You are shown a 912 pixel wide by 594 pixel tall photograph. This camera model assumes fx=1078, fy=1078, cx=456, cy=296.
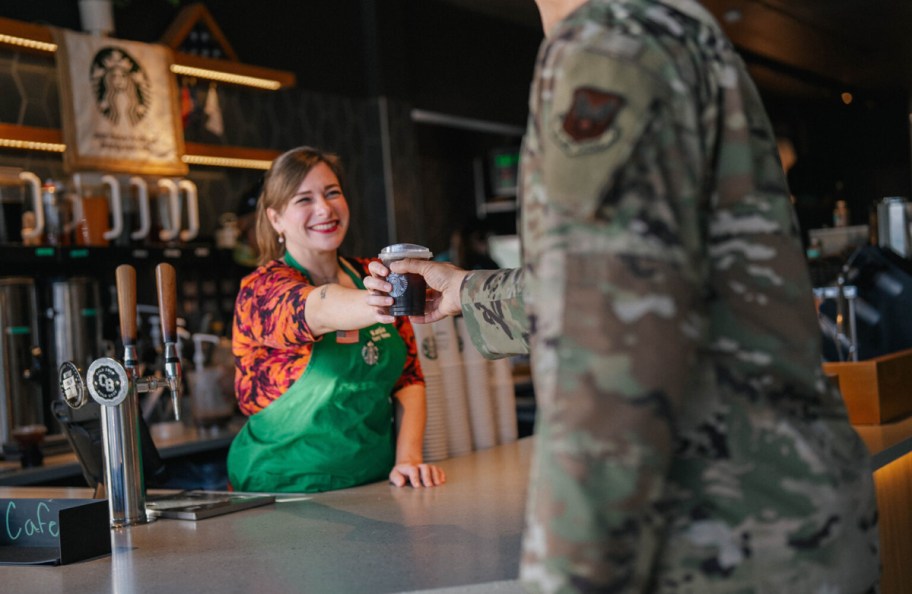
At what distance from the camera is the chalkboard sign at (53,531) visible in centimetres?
170

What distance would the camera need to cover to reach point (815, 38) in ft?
31.7

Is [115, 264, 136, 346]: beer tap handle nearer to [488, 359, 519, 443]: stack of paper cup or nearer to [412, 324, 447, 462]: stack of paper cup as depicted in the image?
[412, 324, 447, 462]: stack of paper cup

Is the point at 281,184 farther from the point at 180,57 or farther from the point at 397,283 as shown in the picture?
the point at 180,57

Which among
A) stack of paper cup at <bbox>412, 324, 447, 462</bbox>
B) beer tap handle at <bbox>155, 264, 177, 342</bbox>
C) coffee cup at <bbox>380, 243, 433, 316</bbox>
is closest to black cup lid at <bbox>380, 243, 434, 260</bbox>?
coffee cup at <bbox>380, 243, 433, 316</bbox>

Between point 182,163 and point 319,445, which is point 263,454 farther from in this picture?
point 182,163

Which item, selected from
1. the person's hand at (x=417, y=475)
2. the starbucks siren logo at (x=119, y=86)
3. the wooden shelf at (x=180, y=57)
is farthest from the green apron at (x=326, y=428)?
the starbucks siren logo at (x=119, y=86)

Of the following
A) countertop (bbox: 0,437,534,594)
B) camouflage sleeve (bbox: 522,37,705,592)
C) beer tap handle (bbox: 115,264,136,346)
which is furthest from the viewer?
beer tap handle (bbox: 115,264,136,346)

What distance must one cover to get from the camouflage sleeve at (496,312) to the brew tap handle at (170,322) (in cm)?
63

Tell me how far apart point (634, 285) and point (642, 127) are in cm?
14

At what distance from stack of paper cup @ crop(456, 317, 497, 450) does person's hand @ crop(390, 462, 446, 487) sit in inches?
15.3

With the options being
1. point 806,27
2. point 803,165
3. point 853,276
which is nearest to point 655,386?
point 853,276

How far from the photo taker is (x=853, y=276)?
3.69m

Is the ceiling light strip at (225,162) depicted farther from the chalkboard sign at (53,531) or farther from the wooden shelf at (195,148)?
the chalkboard sign at (53,531)

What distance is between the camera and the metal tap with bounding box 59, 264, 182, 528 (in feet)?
6.47
